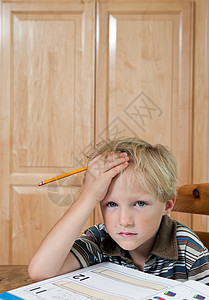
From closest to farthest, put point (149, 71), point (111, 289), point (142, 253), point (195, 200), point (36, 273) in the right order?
1. point (111, 289)
2. point (36, 273)
3. point (142, 253)
4. point (195, 200)
5. point (149, 71)

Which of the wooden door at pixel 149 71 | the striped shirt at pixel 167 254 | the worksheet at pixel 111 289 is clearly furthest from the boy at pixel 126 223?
the wooden door at pixel 149 71

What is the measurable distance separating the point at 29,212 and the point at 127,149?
151cm

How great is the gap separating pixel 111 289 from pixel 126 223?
0.18 metres

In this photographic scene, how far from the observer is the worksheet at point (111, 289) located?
528 mm

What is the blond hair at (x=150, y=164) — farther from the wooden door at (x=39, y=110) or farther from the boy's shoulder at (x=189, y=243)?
the wooden door at (x=39, y=110)

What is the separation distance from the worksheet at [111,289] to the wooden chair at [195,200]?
1.48 ft

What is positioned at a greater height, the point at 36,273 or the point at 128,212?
the point at 128,212

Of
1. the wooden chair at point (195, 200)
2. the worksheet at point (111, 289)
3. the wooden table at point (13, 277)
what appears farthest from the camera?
the wooden chair at point (195, 200)

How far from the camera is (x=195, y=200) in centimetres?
105

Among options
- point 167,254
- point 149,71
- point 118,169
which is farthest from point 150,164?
point 149,71

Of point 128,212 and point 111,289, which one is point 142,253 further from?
point 111,289

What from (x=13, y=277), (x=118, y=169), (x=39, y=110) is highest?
(x=39, y=110)

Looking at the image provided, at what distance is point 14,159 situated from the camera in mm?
2225

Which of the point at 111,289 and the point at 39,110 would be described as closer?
the point at 111,289
